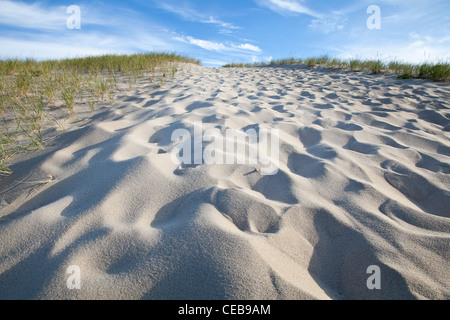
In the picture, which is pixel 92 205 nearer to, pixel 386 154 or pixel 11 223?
pixel 11 223

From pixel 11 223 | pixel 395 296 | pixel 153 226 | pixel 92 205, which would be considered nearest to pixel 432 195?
pixel 395 296

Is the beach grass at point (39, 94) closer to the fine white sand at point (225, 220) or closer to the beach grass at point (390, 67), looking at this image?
the fine white sand at point (225, 220)

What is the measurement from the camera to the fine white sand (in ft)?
2.80

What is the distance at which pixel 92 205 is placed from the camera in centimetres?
121

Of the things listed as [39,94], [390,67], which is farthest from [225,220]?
[390,67]

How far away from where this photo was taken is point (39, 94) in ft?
11.3

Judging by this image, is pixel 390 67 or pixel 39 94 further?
pixel 390 67

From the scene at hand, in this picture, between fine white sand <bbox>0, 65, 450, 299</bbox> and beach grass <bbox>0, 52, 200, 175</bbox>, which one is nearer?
fine white sand <bbox>0, 65, 450, 299</bbox>

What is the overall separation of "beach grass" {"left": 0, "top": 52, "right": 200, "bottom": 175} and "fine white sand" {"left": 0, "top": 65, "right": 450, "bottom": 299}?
391 mm

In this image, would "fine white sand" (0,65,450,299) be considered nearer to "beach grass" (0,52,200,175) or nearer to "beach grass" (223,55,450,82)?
"beach grass" (0,52,200,175)

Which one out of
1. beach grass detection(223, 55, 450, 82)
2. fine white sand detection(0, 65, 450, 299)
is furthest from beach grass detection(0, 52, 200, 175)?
beach grass detection(223, 55, 450, 82)

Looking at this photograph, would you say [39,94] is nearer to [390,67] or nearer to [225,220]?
[225,220]

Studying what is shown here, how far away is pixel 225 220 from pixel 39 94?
3.95 meters
